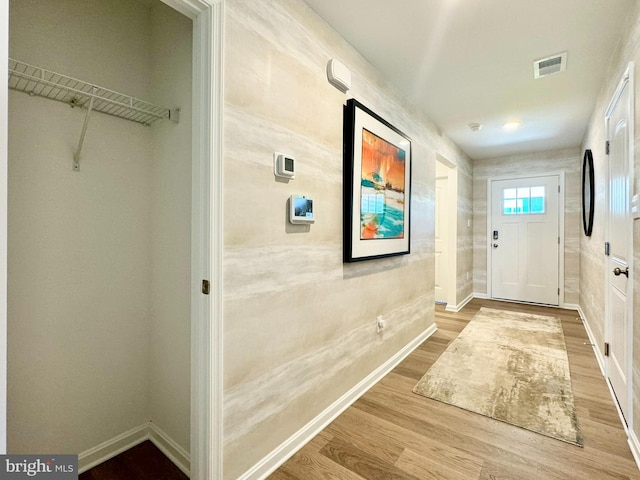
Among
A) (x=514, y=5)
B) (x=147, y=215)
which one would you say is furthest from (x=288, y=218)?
(x=514, y=5)

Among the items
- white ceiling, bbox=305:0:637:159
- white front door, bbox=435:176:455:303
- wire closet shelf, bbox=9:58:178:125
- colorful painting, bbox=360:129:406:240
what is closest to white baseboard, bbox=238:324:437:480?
colorful painting, bbox=360:129:406:240

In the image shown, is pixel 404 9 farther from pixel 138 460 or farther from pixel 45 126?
pixel 138 460

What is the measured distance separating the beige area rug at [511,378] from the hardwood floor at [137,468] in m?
1.58

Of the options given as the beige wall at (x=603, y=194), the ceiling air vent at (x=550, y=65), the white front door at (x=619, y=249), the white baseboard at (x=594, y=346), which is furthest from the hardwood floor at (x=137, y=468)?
the ceiling air vent at (x=550, y=65)

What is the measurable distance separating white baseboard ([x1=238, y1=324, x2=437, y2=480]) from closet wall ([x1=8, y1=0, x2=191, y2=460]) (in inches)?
16.2

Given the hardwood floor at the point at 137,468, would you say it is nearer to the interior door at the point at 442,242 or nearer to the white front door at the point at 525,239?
the interior door at the point at 442,242

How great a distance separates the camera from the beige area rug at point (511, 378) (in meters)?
1.92

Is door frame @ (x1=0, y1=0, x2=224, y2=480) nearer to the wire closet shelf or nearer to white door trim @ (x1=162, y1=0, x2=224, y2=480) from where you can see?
white door trim @ (x1=162, y1=0, x2=224, y2=480)

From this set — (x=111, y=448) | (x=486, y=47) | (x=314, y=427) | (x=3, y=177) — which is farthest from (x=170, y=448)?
(x=486, y=47)

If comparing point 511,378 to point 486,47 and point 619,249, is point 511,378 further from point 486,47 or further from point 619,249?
point 486,47

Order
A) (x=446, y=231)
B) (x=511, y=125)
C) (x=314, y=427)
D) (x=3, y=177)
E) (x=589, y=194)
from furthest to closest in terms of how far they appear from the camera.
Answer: (x=446, y=231) < (x=511, y=125) < (x=589, y=194) < (x=314, y=427) < (x=3, y=177)

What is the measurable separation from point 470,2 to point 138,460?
9.61 feet

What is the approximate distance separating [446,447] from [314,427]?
0.71 m

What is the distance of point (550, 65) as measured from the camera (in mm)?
2301
